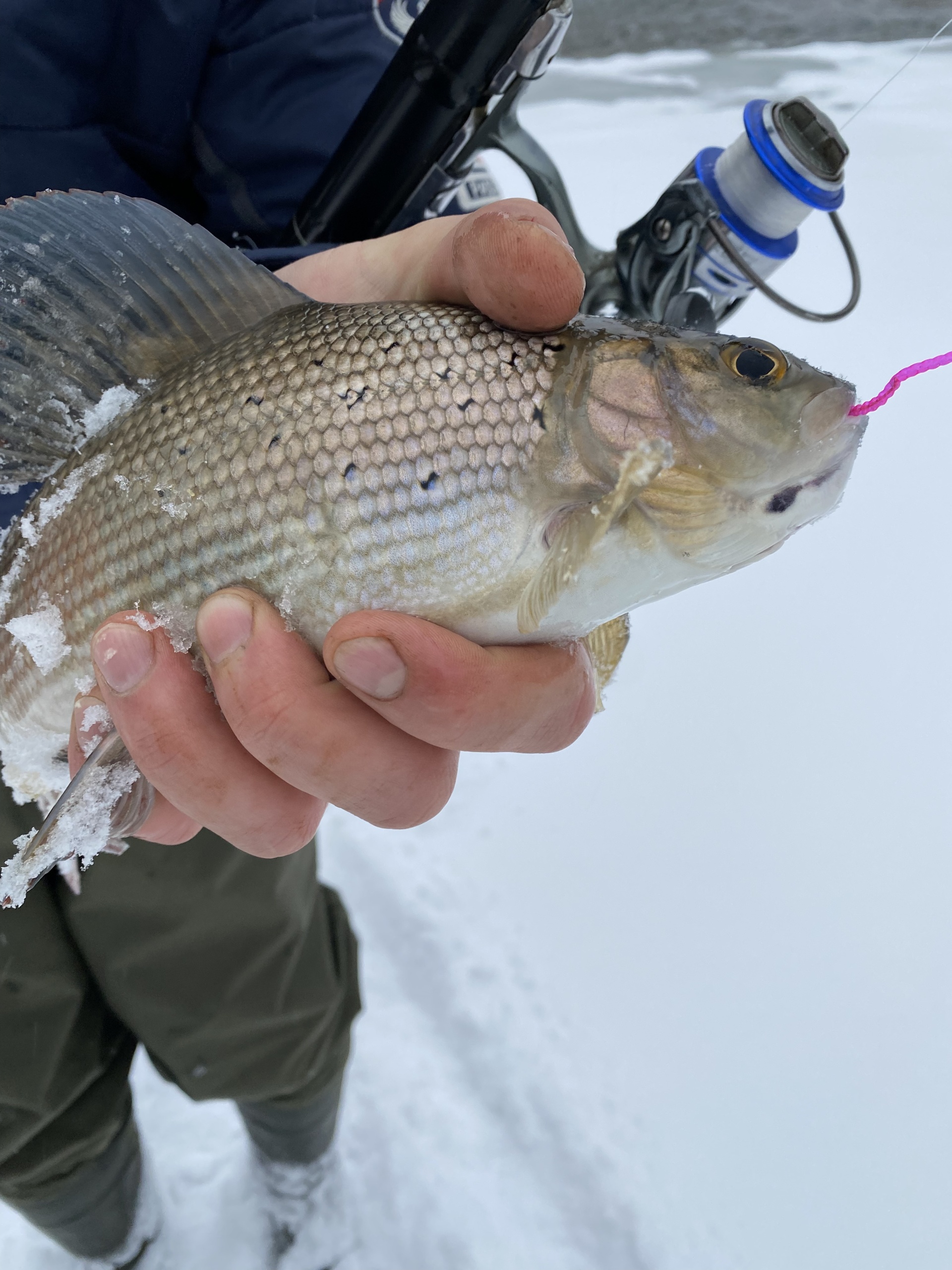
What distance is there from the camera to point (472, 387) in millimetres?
819

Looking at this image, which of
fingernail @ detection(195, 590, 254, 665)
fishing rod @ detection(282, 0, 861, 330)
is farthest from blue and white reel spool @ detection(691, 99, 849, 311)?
fingernail @ detection(195, 590, 254, 665)

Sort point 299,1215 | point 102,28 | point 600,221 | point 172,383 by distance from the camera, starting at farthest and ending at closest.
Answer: point 600,221
point 299,1215
point 102,28
point 172,383

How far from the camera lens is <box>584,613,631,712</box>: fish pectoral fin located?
3.59ft

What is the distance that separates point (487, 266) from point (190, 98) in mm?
989

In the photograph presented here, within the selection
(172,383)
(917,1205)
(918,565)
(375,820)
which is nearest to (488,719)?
(375,820)

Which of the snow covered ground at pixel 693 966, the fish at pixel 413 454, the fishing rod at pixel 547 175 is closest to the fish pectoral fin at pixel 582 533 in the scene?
the fish at pixel 413 454

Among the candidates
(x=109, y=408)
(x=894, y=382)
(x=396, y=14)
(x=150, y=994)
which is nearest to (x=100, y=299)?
(x=109, y=408)

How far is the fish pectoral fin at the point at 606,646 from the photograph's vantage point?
43.1 inches

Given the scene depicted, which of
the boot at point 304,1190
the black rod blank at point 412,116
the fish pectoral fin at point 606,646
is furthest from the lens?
the boot at point 304,1190

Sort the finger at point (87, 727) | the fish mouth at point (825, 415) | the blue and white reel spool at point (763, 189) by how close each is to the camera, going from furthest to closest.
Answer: the blue and white reel spool at point (763, 189)
the finger at point (87, 727)
the fish mouth at point (825, 415)

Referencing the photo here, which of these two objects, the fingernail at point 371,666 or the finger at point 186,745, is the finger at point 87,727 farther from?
the fingernail at point 371,666

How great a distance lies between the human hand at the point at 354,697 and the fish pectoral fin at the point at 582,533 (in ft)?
0.29

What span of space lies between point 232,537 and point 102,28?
43.1 inches

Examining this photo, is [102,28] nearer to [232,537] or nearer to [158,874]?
[232,537]
